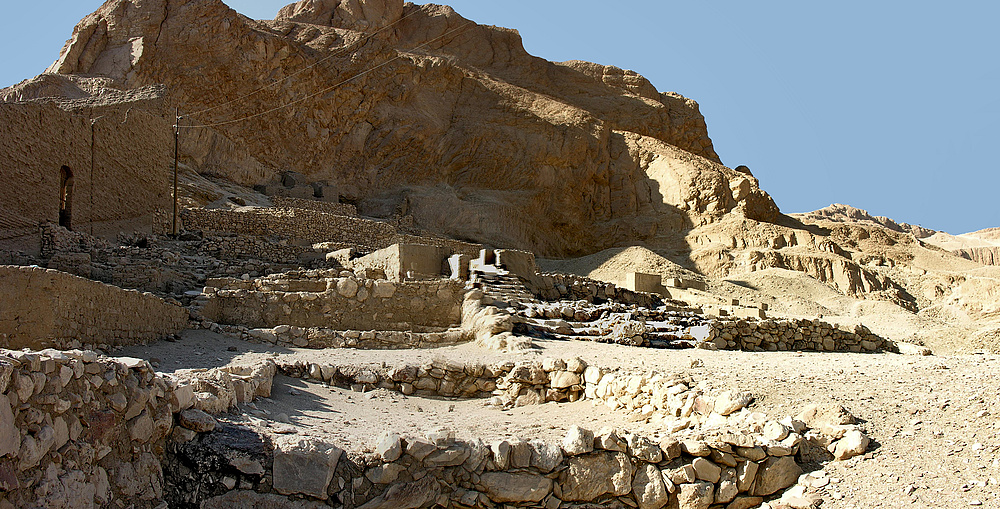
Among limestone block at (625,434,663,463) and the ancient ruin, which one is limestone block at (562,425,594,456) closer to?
the ancient ruin

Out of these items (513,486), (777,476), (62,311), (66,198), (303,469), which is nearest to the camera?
(303,469)

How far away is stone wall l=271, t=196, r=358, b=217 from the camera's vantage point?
1020 inches

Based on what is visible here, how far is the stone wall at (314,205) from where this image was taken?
25903 mm

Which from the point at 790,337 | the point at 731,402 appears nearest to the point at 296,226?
the point at 790,337

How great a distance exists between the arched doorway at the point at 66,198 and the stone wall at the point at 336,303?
5.18 meters

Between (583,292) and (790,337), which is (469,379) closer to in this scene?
(790,337)

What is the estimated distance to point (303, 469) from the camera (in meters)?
4.80

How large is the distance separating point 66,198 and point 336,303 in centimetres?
770

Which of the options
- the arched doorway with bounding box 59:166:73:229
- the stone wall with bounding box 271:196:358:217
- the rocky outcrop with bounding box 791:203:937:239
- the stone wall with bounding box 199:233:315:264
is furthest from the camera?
the rocky outcrop with bounding box 791:203:937:239

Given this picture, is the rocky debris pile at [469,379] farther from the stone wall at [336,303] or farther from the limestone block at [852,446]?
the stone wall at [336,303]

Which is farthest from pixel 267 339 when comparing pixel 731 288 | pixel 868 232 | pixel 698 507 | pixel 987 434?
pixel 868 232

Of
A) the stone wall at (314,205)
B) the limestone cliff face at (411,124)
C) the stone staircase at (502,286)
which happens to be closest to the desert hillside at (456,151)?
the limestone cliff face at (411,124)

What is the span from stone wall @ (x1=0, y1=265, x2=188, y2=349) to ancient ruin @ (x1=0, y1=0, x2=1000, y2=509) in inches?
1.0

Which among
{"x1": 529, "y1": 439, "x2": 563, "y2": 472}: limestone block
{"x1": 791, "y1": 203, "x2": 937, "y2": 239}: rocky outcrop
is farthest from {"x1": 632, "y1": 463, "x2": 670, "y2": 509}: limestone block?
{"x1": 791, "y1": 203, "x2": 937, "y2": 239}: rocky outcrop
